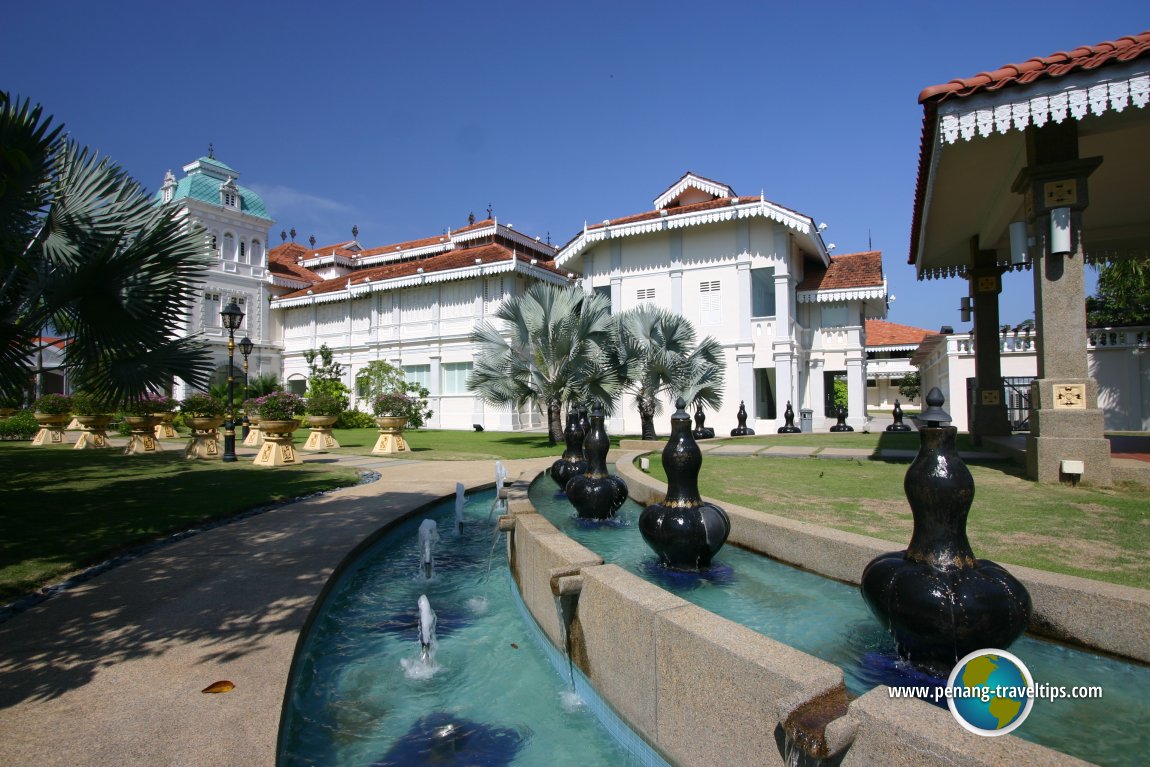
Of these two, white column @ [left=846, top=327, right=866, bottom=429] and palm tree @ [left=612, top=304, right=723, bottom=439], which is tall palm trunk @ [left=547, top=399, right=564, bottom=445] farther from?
white column @ [left=846, top=327, right=866, bottom=429]

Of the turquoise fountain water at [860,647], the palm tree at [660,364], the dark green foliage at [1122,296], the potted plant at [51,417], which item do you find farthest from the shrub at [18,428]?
the dark green foliage at [1122,296]

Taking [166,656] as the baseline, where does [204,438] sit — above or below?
above

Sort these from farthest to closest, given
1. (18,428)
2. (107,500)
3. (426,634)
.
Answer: (18,428), (107,500), (426,634)

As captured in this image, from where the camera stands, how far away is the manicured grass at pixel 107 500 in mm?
5246

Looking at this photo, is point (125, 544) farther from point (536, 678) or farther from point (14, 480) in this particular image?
point (14, 480)

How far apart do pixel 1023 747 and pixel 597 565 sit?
2102 millimetres

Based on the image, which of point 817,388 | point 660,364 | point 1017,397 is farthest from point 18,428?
point 1017,397

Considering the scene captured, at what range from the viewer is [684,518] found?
454 centimetres

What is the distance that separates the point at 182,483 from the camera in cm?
986

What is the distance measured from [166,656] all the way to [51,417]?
2135 centimetres

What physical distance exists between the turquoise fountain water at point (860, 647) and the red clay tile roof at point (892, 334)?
129 ft

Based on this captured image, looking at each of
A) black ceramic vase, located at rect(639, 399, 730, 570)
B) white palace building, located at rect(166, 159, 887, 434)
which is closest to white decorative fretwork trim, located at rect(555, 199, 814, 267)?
white palace building, located at rect(166, 159, 887, 434)

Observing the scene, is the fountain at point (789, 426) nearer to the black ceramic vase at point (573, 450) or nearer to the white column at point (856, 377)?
the white column at point (856, 377)

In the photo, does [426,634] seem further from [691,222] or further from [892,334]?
[892,334]
